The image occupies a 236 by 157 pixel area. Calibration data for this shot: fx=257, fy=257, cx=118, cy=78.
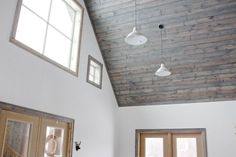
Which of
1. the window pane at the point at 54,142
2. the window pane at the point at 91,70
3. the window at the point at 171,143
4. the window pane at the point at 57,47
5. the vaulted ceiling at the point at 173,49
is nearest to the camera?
the window pane at the point at 54,142

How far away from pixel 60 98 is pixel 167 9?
2767 mm

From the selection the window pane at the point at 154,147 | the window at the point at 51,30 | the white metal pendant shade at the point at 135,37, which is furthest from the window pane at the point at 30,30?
the window pane at the point at 154,147

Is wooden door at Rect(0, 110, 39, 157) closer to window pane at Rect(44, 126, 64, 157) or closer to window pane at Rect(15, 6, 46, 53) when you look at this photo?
window pane at Rect(44, 126, 64, 157)

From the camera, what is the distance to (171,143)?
6.31m

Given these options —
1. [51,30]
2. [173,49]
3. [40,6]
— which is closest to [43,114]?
[51,30]

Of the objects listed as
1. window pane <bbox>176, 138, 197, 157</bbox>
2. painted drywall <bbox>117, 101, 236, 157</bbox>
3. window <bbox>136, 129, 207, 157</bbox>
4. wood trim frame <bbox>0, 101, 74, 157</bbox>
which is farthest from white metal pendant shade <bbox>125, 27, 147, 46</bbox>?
window pane <bbox>176, 138, 197, 157</bbox>

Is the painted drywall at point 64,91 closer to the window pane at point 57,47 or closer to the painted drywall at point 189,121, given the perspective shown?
the window pane at point 57,47

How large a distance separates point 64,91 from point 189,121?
309 centimetres

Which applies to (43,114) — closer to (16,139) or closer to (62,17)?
(16,139)

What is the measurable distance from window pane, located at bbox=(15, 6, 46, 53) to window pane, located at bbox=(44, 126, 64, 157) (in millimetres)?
1430

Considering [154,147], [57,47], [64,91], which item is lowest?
[154,147]

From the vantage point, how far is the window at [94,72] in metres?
5.79

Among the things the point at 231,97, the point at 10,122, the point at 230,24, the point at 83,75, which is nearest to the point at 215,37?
the point at 230,24

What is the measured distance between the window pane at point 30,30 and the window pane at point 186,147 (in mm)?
3968
